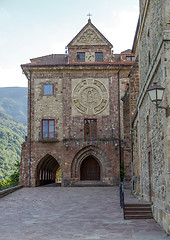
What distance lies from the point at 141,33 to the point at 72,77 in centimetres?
1602

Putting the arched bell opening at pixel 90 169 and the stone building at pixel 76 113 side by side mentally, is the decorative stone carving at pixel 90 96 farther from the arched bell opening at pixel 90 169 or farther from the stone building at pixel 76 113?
the arched bell opening at pixel 90 169

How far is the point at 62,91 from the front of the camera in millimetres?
31719

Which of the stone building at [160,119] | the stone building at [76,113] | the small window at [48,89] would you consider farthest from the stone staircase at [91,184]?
the stone building at [160,119]

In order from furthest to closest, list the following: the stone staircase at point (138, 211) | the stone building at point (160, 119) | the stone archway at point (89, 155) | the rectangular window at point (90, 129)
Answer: the rectangular window at point (90, 129)
the stone archway at point (89, 155)
the stone staircase at point (138, 211)
the stone building at point (160, 119)

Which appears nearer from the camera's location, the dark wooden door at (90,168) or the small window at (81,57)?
the small window at (81,57)

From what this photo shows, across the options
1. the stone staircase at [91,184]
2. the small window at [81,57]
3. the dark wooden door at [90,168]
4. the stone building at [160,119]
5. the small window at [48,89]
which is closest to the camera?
the stone building at [160,119]

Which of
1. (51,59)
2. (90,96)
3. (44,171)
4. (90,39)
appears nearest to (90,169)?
(44,171)

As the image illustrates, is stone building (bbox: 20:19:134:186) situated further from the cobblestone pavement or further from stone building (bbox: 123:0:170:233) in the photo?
stone building (bbox: 123:0:170:233)

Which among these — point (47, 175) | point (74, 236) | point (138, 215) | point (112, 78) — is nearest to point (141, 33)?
point (138, 215)

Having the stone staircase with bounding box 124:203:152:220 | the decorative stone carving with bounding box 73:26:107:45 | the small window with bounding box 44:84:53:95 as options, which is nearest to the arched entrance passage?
the small window with bounding box 44:84:53:95

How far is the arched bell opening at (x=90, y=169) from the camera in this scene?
32781 mm

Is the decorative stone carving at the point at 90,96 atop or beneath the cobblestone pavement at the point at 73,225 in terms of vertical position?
atop

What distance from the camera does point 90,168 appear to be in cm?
3303

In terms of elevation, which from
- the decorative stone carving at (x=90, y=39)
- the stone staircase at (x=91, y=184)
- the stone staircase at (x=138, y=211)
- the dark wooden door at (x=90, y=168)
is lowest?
the stone staircase at (x=91, y=184)
